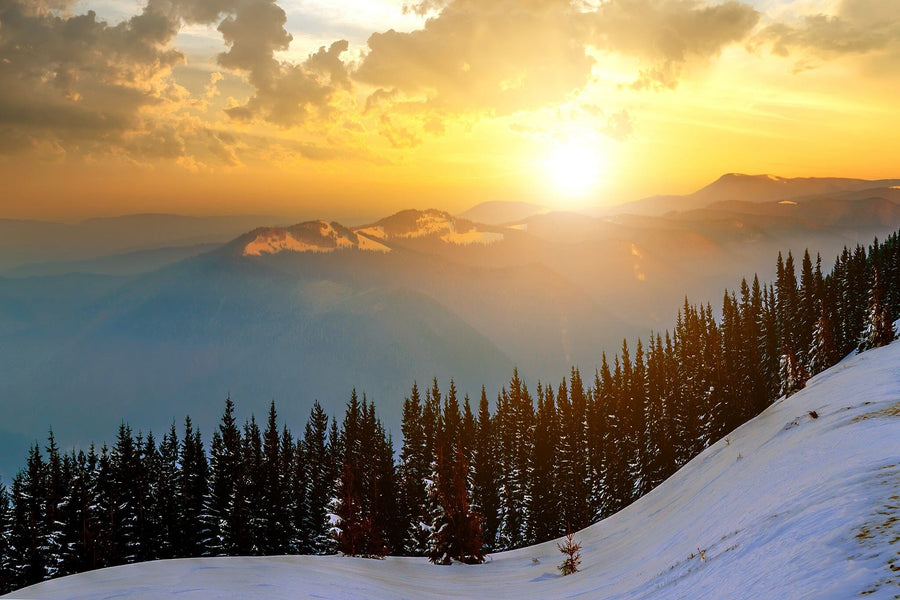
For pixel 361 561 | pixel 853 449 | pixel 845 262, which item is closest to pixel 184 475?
pixel 361 561

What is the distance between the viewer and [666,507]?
36.1 metres

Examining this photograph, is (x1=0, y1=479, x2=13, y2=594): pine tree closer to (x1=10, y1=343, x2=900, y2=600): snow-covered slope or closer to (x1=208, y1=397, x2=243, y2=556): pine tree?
(x1=208, y1=397, x2=243, y2=556): pine tree

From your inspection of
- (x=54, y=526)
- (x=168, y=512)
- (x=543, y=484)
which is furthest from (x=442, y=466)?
(x=543, y=484)

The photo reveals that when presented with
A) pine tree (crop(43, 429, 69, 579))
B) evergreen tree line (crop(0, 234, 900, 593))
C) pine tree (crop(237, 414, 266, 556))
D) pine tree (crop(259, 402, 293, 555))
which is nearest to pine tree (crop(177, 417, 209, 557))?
evergreen tree line (crop(0, 234, 900, 593))

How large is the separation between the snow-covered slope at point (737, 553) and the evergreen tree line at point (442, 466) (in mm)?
11798

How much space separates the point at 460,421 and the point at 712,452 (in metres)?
60.0

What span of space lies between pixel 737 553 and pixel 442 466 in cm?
2829

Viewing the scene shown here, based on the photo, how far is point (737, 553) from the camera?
1462 cm

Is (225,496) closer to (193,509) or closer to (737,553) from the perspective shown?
(193,509)

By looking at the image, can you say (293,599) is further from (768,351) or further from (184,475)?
(768,351)

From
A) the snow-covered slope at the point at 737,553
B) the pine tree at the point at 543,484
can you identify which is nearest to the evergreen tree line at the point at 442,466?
the pine tree at the point at 543,484

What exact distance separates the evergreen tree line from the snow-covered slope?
38.7ft

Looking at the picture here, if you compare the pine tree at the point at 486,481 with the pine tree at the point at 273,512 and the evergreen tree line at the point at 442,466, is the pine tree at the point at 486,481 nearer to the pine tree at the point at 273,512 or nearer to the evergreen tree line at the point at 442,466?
the evergreen tree line at the point at 442,466

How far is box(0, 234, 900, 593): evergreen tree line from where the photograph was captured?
164 ft
